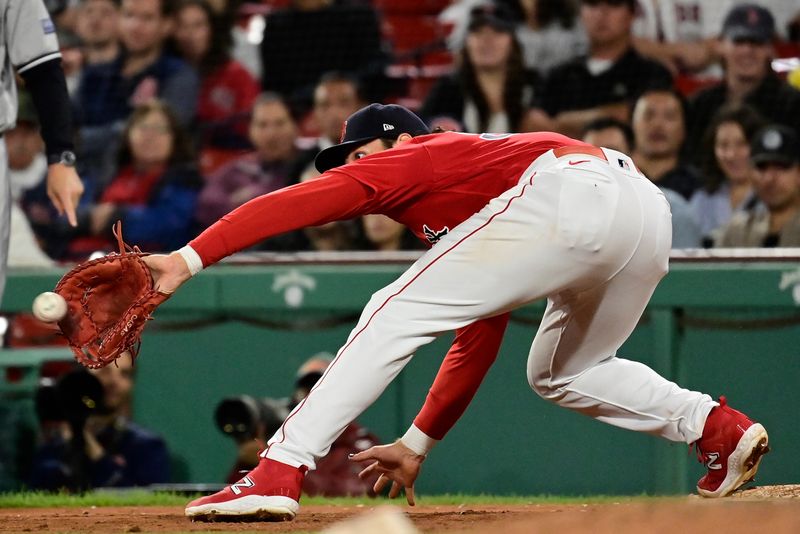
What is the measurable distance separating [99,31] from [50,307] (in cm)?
602

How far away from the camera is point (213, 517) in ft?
12.2

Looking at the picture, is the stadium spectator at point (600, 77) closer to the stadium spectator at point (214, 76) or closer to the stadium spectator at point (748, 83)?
the stadium spectator at point (748, 83)

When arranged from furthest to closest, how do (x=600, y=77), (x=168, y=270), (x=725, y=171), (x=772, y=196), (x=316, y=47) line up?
(x=316, y=47) < (x=600, y=77) < (x=725, y=171) < (x=772, y=196) < (x=168, y=270)

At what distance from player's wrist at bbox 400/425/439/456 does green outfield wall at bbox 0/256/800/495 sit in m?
2.00

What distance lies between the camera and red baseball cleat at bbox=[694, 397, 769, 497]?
3.99m

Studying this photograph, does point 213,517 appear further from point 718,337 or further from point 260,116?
point 260,116

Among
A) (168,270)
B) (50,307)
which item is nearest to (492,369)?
(168,270)

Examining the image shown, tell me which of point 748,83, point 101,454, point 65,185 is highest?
point 65,185

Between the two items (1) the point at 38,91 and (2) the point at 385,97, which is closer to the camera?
(1) the point at 38,91

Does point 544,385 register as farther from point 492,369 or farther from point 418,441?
point 492,369

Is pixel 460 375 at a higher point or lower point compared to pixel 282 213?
lower

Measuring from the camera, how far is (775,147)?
6.52 meters

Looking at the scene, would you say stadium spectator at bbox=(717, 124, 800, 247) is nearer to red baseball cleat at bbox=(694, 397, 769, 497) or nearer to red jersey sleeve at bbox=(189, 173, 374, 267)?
red baseball cleat at bbox=(694, 397, 769, 497)

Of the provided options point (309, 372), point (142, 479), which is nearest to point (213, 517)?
point (309, 372)
